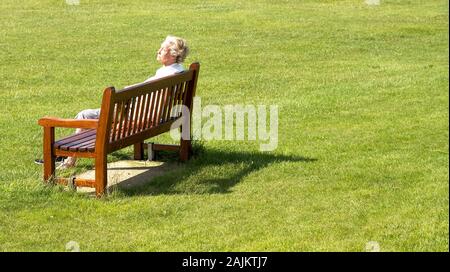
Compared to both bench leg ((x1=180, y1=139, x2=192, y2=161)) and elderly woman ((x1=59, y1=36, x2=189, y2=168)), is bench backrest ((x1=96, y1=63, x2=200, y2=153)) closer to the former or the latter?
elderly woman ((x1=59, y1=36, x2=189, y2=168))

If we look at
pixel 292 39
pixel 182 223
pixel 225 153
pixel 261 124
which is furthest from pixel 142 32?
pixel 182 223

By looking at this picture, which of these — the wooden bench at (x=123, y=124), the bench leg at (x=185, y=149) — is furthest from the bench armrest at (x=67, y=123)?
the bench leg at (x=185, y=149)

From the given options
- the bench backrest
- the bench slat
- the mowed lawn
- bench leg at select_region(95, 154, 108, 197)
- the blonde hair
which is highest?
the blonde hair

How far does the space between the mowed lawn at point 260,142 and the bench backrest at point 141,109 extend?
468 mm

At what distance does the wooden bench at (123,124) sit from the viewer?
858 centimetres

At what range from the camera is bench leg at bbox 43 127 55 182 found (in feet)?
28.9

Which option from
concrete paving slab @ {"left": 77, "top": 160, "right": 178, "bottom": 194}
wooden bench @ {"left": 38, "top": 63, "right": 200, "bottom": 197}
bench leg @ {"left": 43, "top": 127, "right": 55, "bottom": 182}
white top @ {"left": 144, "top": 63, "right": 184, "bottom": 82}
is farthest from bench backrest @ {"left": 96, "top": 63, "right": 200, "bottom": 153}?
bench leg @ {"left": 43, "top": 127, "right": 55, "bottom": 182}

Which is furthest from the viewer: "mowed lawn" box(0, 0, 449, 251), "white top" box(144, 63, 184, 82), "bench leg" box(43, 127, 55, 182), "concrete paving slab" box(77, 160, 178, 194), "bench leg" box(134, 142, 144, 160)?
"bench leg" box(134, 142, 144, 160)

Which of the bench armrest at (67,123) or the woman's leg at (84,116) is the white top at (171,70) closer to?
the woman's leg at (84,116)

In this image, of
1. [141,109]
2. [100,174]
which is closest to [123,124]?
[141,109]

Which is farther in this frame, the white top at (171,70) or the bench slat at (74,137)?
the white top at (171,70)

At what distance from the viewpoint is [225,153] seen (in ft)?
33.8

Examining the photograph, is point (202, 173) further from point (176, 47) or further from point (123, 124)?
point (176, 47)

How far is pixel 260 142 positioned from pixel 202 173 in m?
1.54
